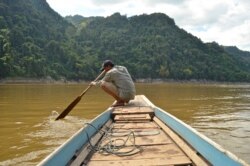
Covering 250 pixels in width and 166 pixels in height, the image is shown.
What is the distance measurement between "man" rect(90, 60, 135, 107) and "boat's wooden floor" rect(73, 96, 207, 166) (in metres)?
1.76

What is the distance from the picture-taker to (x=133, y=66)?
89312mm

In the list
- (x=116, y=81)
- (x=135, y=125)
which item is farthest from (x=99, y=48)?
(x=135, y=125)

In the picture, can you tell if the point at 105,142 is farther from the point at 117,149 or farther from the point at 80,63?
the point at 80,63

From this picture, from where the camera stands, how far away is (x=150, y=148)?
13.1ft

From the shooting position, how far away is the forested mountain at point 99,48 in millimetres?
67000

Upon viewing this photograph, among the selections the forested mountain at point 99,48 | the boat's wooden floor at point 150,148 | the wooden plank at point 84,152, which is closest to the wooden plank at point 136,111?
the boat's wooden floor at point 150,148

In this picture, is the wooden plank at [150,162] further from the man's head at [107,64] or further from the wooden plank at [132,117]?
the man's head at [107,64]

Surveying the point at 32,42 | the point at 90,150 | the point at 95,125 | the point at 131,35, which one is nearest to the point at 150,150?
the point at 90,150

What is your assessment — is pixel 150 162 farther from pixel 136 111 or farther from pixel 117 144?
pixel 136 111

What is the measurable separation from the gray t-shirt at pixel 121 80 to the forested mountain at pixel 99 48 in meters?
49.9

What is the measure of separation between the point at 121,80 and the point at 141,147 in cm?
385

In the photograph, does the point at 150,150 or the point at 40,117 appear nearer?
the point at 150,150

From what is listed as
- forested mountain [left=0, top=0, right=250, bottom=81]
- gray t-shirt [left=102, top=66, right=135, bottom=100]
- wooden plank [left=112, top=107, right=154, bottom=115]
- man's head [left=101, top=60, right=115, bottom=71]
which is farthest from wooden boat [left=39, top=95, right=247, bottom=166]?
forested mountain [left=0, top=0, right=250, bottom=81]

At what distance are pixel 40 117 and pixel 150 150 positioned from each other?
6.54 metres
